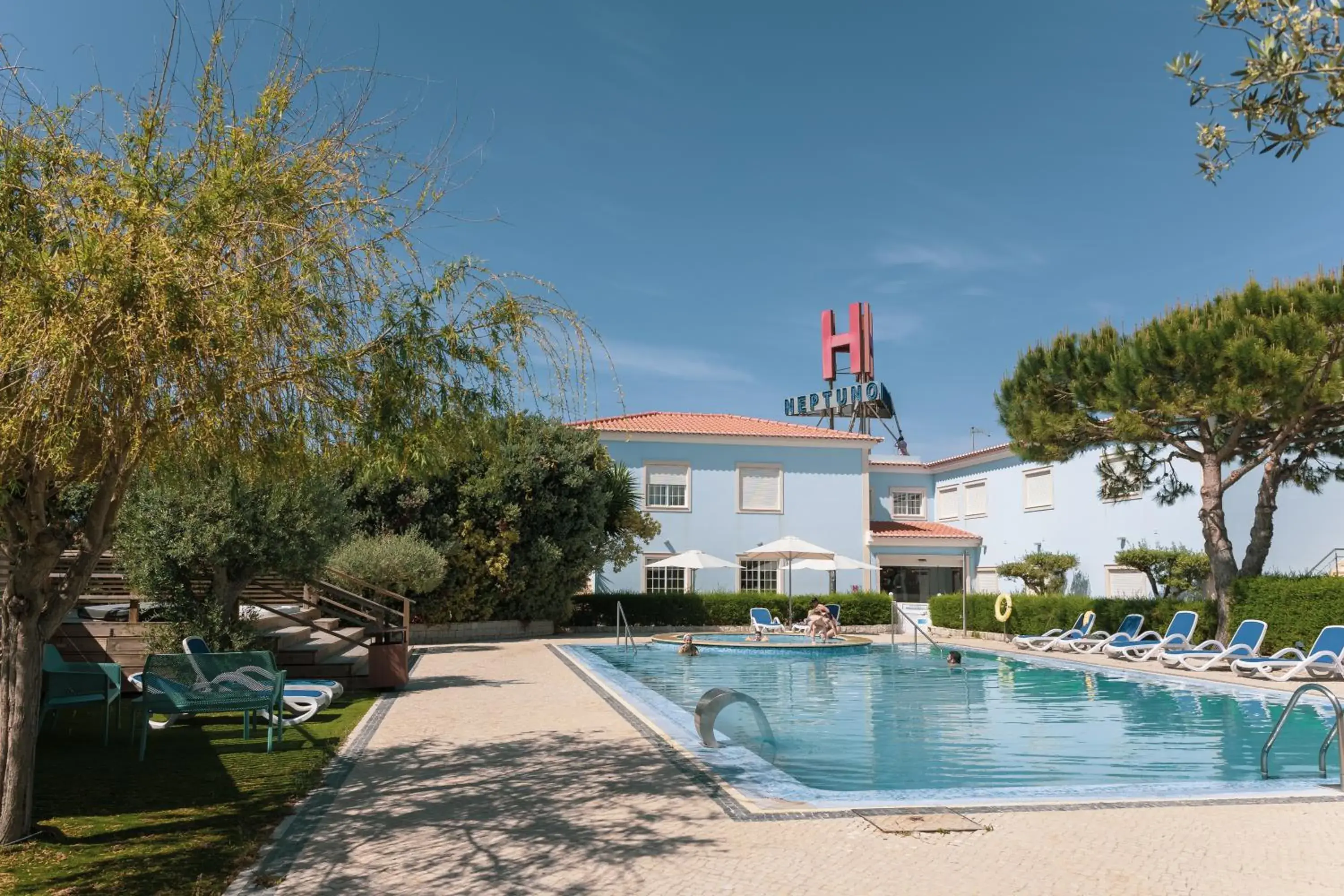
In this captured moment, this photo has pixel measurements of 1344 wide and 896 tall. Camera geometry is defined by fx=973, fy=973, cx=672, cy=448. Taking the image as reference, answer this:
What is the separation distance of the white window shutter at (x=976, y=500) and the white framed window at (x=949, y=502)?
2.11ft

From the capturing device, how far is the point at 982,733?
11.2 metres

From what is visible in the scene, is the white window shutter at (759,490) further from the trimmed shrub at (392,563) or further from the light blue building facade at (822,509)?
the trimmed shrub at (392,563)

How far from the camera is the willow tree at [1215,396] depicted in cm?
1733

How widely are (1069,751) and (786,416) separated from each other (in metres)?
37.7

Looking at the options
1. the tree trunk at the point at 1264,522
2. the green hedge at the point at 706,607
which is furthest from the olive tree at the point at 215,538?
the green hedge at the point at 706,607

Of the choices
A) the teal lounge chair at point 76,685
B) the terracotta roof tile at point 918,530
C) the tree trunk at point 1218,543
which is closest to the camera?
the teal lounge chair at point 76,685

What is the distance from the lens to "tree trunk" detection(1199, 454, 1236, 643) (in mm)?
19109

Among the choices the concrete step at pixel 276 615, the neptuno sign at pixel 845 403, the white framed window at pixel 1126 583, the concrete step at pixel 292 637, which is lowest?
the concrete step at pixel 292 637

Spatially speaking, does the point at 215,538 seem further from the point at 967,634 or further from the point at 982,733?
the point at 967,634

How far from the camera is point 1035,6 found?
15.3 metres

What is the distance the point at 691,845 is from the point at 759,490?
30.7 metres

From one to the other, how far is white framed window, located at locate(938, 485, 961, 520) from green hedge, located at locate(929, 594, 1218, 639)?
10514 mm

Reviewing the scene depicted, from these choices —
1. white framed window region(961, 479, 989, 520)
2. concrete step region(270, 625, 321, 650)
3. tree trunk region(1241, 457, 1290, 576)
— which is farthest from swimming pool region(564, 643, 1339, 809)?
white framed window region(961, 479, 989, 520)

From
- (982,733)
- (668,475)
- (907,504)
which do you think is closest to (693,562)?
(668,475)
